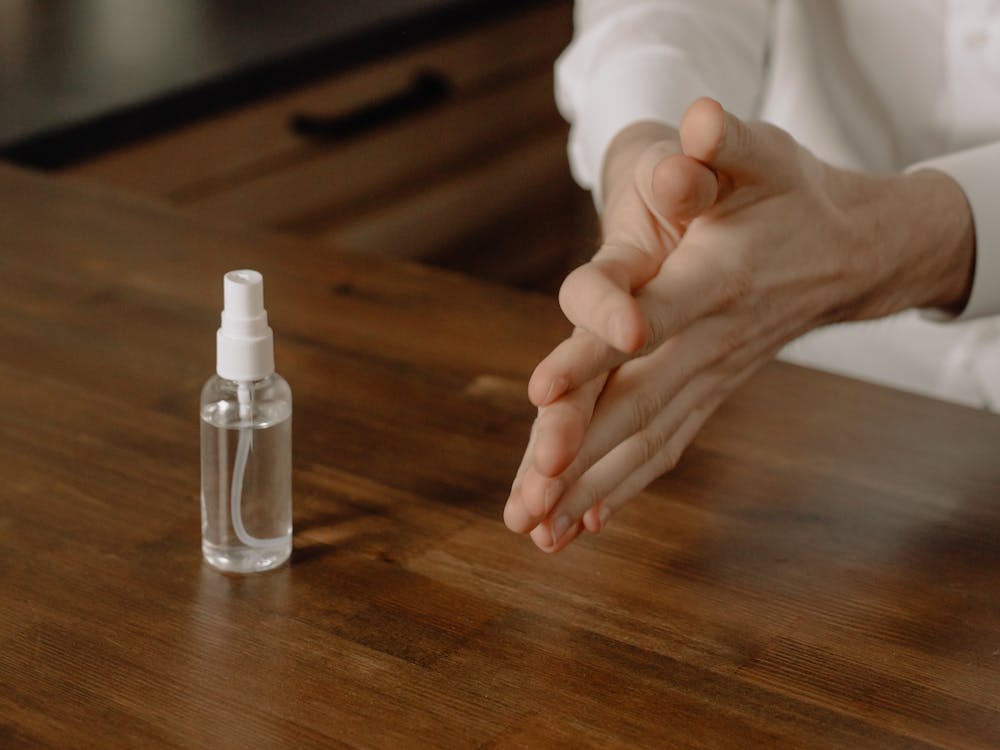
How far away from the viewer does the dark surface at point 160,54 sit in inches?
59.7

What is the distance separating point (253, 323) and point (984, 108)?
73cm

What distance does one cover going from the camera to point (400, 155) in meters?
2.03

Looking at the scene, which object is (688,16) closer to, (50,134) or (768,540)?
(768,540)

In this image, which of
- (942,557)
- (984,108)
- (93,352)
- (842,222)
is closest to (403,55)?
(984,108)

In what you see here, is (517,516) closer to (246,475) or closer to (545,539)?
(545,539)

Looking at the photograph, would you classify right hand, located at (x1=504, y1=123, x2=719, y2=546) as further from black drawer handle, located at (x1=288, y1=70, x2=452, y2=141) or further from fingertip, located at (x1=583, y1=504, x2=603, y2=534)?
black drawer handle, located at (x1=288, y1=70, x2=452, y2=141)

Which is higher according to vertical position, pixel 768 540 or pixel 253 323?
pixel 253 323

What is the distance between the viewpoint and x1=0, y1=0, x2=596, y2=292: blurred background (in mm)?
1587

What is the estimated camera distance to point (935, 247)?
87cm

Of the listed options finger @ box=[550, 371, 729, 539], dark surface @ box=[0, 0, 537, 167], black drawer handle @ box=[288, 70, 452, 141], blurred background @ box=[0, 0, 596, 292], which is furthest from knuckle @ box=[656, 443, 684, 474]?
black drawer handle @ box=[288, 70, 452, 141]

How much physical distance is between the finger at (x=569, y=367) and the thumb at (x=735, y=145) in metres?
0.10

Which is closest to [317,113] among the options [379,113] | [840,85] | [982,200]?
[379,113]

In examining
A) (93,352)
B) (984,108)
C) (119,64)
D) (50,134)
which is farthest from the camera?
(119,64)

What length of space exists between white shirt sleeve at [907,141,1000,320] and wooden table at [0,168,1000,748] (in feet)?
0.29
